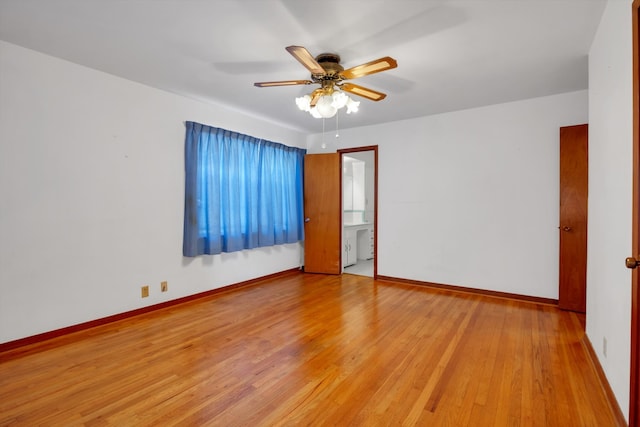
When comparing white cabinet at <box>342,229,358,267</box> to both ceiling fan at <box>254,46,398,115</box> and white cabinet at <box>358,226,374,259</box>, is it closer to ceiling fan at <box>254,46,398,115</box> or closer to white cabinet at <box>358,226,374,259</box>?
white cabinet at <box>358,226,374,259</box>

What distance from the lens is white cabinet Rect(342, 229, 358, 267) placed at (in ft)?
17.9

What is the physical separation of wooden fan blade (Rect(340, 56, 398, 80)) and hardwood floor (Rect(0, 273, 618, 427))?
7.00 feet

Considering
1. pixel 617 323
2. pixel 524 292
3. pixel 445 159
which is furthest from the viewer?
pixel 445 159

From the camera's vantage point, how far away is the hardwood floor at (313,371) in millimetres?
1676

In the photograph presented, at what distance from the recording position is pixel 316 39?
226 centimetres

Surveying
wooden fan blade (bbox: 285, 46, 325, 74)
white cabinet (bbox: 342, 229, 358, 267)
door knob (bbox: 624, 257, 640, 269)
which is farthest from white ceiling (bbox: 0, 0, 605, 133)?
white cabinet (bbox: 342, 229, 358, 267)

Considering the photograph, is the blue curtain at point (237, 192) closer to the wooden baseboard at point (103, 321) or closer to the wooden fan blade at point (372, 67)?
the wooden baseboard at point (103, 321)

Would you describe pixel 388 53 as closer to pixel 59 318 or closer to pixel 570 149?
pixel 570 149

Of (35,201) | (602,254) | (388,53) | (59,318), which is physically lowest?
(59,318)

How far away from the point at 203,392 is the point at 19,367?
146 cm

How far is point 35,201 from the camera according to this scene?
2.50 m

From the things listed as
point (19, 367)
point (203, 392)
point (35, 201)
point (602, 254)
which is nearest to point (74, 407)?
point (203, 392)

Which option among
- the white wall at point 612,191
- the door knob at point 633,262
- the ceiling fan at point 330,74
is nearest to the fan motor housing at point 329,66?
the ceiling fan at point 330,74

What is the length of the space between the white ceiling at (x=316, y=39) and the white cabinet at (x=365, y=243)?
3666 mm
